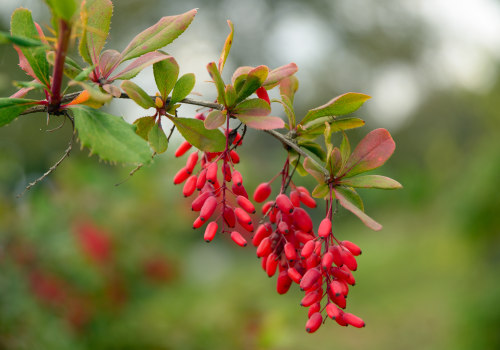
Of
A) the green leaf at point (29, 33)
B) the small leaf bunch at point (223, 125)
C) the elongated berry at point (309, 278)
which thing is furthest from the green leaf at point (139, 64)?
the elongated berry at point (309, 278)

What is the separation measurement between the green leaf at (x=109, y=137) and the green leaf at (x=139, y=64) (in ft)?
0.33

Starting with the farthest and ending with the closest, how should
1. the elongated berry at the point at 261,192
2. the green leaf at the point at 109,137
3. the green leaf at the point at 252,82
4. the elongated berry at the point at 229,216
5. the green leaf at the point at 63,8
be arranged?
the elongated berry at the point at 261,192 < the elongated berry at the point at 229,216 < the green leaf at the point at 252,82 < the green leaf at the point at 109,137 < the green leaf at the point at 63,8

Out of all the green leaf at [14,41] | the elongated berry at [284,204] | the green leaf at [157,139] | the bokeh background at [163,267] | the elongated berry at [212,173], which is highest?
the green leaf at [14,41]

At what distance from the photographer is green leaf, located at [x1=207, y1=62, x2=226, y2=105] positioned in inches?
30.4

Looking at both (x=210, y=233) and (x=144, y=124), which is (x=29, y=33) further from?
(x=210, y=233)

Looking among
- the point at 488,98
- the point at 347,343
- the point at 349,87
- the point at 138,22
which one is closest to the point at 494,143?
the point at 488,98

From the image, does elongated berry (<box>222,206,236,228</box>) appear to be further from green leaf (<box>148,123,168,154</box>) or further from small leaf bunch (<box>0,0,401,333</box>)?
green leaf (<box>148,123,168,154</box>)

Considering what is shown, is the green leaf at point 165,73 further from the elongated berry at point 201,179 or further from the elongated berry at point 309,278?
the elongated berry at point 309,278

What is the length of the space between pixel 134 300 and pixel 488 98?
5.04m

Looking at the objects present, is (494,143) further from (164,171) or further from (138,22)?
(138,22)

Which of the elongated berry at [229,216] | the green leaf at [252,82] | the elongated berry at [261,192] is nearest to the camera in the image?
the green leaf at [252,82]

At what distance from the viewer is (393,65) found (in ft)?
62.6

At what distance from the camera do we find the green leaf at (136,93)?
77cm

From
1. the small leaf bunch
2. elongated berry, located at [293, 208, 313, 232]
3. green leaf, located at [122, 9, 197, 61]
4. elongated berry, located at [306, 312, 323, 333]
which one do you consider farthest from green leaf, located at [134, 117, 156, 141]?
elongated berry, located at [306, 312, 323, 333]
